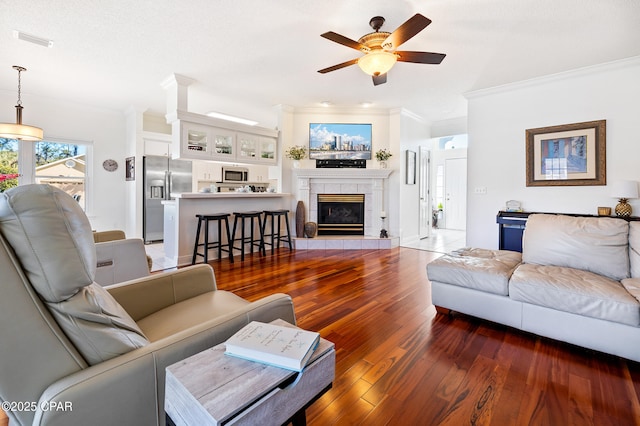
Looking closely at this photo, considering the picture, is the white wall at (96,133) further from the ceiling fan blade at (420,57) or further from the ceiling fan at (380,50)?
the ceiling fan blade at (420,57)

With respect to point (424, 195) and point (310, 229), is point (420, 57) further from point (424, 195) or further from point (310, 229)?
point (424, 195)

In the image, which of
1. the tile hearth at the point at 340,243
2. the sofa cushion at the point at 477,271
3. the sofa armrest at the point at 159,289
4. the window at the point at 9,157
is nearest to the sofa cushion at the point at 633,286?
the sofa cushion at the point at 477,271

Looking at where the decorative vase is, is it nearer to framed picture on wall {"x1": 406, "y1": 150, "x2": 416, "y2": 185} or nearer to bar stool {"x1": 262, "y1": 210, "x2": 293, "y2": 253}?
bar stool {"x1": 262, "y1": 210, "x2": 293, "y2": 253}

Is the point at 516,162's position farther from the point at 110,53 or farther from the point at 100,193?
the point at 100,193

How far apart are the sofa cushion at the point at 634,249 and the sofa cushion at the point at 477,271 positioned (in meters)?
0.74

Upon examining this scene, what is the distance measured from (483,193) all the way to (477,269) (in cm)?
283

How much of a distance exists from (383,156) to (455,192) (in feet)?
13.2

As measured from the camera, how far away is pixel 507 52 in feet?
11.4

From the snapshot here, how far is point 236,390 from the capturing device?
2.47ft

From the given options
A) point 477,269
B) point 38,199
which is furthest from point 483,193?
point 38,199

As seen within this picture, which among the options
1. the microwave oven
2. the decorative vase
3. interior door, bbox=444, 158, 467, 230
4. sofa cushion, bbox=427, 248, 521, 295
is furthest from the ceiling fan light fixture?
interior door, bbox=444, 158, 467, 230

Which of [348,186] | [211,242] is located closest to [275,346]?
[211,242]

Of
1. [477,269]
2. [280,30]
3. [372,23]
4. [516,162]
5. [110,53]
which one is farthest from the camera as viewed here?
[516,162]

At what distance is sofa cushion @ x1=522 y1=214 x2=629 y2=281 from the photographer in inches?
90.1
